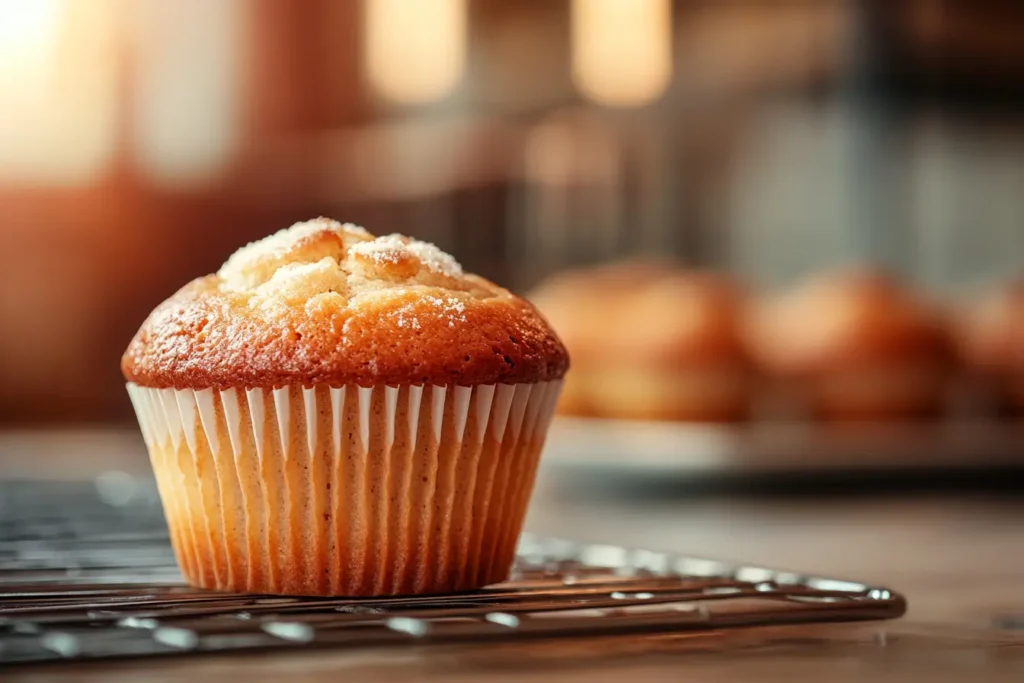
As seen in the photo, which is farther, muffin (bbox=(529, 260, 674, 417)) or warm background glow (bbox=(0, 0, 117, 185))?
warm background glow (bbox=(0, 0, 117, 185))

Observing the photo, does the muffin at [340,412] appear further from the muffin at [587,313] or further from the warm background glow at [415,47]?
the warm background glow at [415,47]

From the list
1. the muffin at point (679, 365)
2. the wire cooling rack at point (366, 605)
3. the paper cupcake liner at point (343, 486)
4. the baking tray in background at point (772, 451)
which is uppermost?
the muffin at point (679, 365)

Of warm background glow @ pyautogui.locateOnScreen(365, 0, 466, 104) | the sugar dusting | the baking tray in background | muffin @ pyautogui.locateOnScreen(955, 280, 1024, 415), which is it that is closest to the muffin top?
the sugar dusting

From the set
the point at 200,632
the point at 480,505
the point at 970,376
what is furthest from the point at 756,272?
the point at 200,632

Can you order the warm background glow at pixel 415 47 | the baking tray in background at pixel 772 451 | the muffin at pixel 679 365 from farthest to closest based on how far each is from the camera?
the warm background glow at pixel 415 47
the muffin at pixel 679 365
the baking tray in background at pixel 772 451

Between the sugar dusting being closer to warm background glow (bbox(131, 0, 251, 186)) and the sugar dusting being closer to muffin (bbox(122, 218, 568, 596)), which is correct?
muffin (bbox(122, 218, 568, 596))

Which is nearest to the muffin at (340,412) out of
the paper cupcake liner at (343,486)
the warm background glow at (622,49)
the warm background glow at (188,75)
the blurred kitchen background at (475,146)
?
the paper cupcake liner at (343,486)
